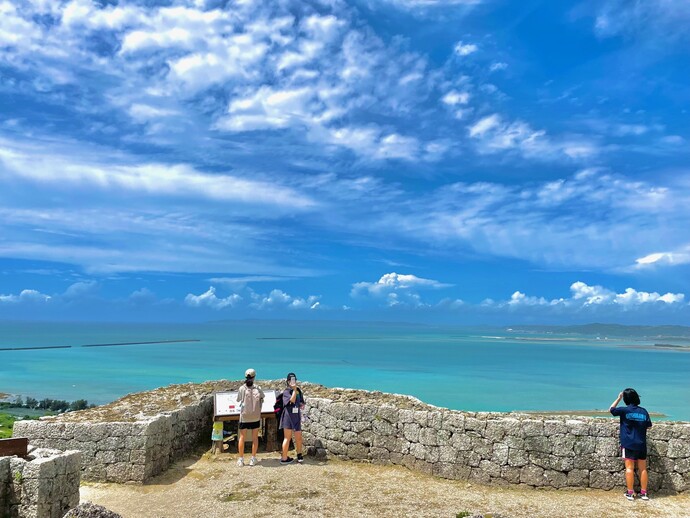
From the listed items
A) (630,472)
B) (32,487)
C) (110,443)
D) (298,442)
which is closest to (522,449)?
(630,472)

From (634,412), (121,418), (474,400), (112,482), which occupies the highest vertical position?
(634,412)

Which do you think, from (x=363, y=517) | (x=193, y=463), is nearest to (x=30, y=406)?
(x=193, y=463)

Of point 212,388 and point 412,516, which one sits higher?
point 212,388

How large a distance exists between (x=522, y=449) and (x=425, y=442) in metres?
1.63

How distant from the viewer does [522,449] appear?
8.48 metres

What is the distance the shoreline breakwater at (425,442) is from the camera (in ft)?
27.1

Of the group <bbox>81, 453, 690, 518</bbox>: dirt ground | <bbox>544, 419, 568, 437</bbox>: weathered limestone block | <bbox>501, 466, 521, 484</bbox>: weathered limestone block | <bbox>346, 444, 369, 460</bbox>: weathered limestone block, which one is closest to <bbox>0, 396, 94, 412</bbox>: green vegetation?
<bbox>81, 453, 690, 518</bbox>: dirt ground

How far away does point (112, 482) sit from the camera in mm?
8781

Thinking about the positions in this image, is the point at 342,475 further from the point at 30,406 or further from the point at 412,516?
the point at 30,406

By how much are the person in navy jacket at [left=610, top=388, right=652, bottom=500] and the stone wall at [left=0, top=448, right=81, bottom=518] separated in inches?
312

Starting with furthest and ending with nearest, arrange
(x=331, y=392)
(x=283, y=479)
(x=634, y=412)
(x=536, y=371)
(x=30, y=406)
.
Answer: (x=536, y=371) < (x=30, y=406) < (x=331, y=392) < (x=283, y=479) < (x=634, y=412)

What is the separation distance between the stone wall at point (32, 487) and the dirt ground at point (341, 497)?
1.18m

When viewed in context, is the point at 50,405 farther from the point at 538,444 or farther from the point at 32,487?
the point at 538,444

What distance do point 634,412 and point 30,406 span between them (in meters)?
36.2
